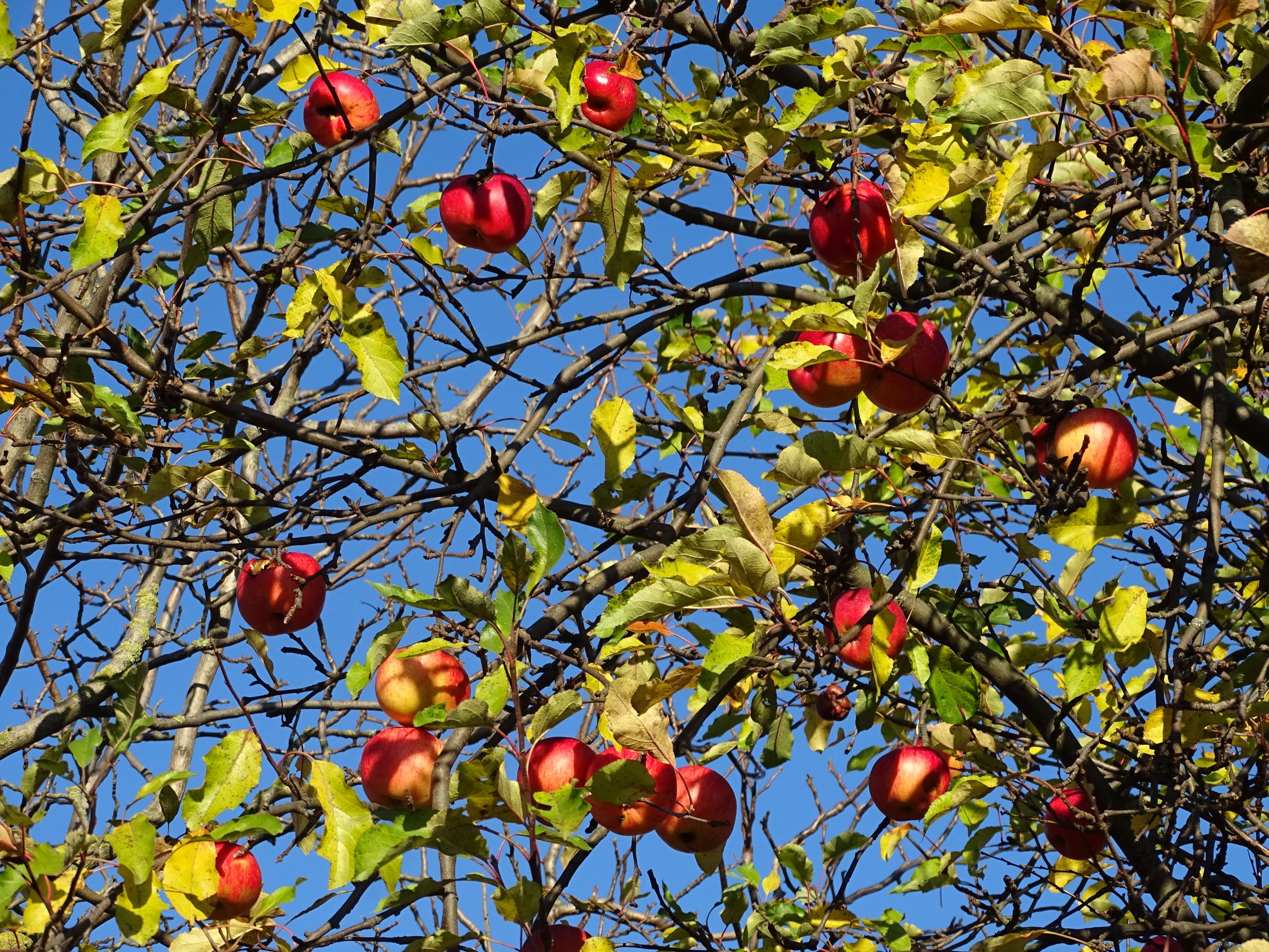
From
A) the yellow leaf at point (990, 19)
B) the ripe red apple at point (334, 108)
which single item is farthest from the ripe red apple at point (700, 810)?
the ripe red apple at point (334, 108)

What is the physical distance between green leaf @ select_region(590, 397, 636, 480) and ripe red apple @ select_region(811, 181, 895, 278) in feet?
1.78

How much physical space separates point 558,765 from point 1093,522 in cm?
109

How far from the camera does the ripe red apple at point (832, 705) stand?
10.5 feet

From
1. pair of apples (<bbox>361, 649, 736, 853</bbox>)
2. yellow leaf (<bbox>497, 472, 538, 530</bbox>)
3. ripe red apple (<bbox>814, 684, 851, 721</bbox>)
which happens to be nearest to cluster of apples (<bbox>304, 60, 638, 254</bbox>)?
yellow leaf (<bbox>497, 472, 538, 530</bbox>)

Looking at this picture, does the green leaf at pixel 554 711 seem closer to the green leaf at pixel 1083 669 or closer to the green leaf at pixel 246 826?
the green leaf at pixel 246 826

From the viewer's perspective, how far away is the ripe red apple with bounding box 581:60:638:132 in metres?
2.79

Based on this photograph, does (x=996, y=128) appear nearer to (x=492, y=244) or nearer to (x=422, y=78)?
(x=492, y=244)

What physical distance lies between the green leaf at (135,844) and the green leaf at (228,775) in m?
0.17

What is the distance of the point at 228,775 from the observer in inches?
82.8

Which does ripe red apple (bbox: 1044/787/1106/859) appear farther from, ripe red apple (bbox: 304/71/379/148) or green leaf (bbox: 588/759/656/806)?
ripe red apple (bbox: 304/71/379/148)

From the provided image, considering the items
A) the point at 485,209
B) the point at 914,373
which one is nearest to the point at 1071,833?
the point at 914,373

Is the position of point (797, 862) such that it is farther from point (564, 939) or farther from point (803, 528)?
point (803, 528)

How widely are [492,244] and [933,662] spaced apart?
1.40 metres

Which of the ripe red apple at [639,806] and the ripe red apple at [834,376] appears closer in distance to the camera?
the ripe red apple at [639,806]
